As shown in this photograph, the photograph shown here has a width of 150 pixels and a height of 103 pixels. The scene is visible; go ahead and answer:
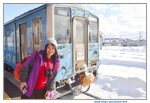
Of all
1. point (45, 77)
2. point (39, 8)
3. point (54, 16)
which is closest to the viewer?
point (45, 77)

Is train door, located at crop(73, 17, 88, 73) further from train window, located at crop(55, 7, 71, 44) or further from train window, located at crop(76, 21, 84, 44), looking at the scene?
train window, located at crop(55, 7, 71, 44)

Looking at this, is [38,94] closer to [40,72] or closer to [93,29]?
[40,72]

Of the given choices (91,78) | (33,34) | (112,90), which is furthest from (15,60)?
(112,90)

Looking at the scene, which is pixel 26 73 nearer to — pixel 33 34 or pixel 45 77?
pixel 45 77

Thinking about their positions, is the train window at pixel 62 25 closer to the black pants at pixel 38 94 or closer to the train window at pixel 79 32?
the train window at pixel 79 32

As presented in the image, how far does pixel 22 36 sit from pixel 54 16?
187cm

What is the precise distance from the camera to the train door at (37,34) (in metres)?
3.13

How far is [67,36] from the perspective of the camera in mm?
3225

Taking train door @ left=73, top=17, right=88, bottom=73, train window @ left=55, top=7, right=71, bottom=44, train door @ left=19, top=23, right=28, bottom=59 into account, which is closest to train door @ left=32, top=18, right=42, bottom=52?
train window @ left=55, top=7, right=71, bottom=44

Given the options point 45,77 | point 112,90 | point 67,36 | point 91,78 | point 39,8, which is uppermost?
point 39,8

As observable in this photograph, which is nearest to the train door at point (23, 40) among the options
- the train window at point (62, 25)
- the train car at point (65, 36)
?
the train car at point (65, 36)

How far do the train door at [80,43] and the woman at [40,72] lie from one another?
97 centimetres

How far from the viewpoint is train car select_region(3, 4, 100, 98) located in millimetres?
2955

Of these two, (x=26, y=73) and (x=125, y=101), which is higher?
(x=26, y=73)
